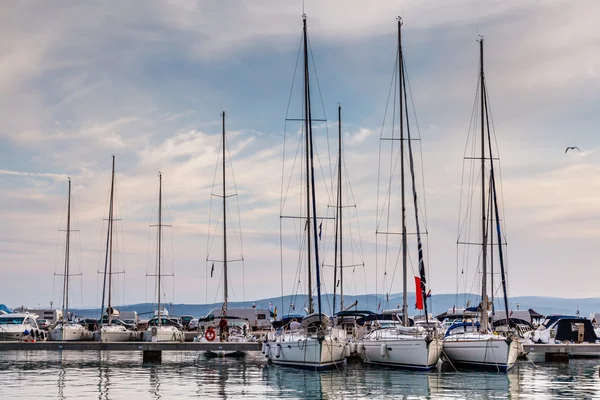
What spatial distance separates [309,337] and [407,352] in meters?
5.19

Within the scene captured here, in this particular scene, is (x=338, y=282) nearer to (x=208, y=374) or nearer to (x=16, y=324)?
(x=208, y=374)

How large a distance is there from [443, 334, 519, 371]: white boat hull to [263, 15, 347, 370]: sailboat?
597 cm

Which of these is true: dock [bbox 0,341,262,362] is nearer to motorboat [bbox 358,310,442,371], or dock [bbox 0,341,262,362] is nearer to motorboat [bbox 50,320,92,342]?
motorboat [bbox 50,320,92,342]

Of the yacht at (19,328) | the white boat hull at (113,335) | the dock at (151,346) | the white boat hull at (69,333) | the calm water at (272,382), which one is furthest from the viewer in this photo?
the white boat hull at (113,335)

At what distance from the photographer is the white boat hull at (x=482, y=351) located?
41438mm

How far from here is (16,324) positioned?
65.2 metres

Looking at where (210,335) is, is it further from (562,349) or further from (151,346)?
(562,349)

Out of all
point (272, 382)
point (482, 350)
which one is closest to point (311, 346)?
point (272, 382)

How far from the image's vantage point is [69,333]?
64062mm

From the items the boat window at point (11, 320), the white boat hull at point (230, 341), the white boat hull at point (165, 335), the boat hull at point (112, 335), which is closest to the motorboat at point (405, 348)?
the white boat hull at point (230, 341)

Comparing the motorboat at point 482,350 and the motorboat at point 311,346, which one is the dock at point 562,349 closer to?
the motorboat at point 482,350

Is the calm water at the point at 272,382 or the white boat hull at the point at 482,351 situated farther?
the white boat hull at the point at 482,351

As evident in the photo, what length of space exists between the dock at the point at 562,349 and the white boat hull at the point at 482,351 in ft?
28.5

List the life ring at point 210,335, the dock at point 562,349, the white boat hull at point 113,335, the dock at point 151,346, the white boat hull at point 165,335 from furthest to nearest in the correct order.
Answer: the white boat hull at point 113,335
the white boat hull at point 165,335
the life ring at point 210,335
the dock at point 151,346
the dock at point 562,349
